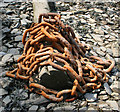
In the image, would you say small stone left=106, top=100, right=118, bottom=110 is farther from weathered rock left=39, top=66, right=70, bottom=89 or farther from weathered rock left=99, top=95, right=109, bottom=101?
weathered rock left=39, top=66, right=70, bottom=89

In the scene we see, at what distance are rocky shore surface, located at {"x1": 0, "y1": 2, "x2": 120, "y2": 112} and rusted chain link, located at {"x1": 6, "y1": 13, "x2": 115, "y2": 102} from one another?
0.14m

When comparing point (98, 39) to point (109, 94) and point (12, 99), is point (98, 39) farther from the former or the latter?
point (12, 99)

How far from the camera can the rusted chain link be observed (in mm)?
2703

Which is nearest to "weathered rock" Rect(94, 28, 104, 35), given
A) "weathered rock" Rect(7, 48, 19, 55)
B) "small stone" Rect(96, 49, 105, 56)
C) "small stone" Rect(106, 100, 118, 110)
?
"small stone" Rect(96, 49, 105, 56)

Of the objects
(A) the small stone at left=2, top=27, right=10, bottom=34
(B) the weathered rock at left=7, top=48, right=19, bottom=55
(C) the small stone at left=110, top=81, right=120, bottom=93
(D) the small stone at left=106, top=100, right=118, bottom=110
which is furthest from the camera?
(A) the small stone at left=2, top=27, right=10, bottom=34

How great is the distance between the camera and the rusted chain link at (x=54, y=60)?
270 centimetres

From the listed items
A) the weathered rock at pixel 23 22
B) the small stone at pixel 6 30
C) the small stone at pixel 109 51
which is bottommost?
the small stone at pixel 109 51

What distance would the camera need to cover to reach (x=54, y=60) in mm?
2756

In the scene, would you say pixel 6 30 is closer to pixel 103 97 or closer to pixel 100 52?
pixel 100 52

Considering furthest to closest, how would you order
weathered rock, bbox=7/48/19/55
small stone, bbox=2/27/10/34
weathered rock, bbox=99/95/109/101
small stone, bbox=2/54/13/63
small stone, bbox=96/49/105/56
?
small stone, bbox=2/27/10/34
small stone, bbox=96/49/105/56
weathered rock, bbox=7/48/19/55
small stone, bbox=2/54/13/63
weathered rock, bbox=99/95/109/101

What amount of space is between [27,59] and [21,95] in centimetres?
61

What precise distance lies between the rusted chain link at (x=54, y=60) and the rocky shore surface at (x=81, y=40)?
144 millimetres

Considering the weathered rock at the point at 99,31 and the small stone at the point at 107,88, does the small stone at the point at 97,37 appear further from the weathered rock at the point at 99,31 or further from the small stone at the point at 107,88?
the small stone at the point at 107,88

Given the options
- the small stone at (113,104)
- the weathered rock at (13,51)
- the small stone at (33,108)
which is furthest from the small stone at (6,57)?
the small stone at (113,104)
